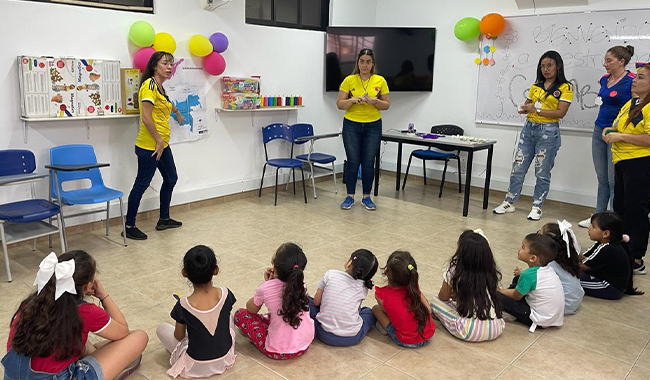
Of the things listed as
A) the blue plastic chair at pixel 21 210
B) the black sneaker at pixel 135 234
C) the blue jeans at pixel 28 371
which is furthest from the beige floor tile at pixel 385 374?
the black sneaker at pixel 135 234

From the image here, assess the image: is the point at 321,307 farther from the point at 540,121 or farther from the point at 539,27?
the point at 539,27

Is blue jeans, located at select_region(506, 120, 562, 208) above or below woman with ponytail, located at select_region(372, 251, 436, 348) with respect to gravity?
above

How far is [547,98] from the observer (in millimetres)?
5043

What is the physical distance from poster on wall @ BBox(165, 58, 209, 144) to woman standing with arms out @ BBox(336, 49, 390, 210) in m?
1.37

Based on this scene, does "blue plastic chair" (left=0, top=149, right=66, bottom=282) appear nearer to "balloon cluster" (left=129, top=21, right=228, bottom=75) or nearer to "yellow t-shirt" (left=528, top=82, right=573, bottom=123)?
"balloon cluster" (left=129, top=21, right=228, bottom=75)

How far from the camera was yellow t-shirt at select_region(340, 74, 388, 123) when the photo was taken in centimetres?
538

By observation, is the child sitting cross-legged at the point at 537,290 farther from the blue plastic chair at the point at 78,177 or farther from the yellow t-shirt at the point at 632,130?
the blue plastic chair at the point at 78,177

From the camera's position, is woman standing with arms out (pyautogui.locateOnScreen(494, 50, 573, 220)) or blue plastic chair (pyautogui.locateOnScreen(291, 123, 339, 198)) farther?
blue plastic chair (pyautogui.locateOnScreen(291, 123, 339, 198))

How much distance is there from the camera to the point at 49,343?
1998 mm

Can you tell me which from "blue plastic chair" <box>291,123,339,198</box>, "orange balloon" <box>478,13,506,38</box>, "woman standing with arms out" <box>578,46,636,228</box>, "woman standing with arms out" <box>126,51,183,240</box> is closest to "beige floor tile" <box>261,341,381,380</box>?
"woman standing with arms out" <box>126,51,183,240</box>

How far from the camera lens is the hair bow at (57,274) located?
198cm

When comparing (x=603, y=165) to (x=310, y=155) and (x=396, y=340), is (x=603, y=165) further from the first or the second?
(x=396, y=340)

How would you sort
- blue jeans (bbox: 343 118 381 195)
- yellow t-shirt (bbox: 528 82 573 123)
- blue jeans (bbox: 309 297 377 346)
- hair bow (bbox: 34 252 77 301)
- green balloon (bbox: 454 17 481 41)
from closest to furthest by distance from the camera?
hair bow (bbox: 34 252 77 301), blue jeans (bbox: 309 297 377 346), yellow t-shirt (bbox: 528 82 573 123), blue jeans (bbox: 343 118 381 195), green balloon (bbox: 454 17 481 41)

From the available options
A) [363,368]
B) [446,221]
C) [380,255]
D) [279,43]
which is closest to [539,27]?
[446,221]
